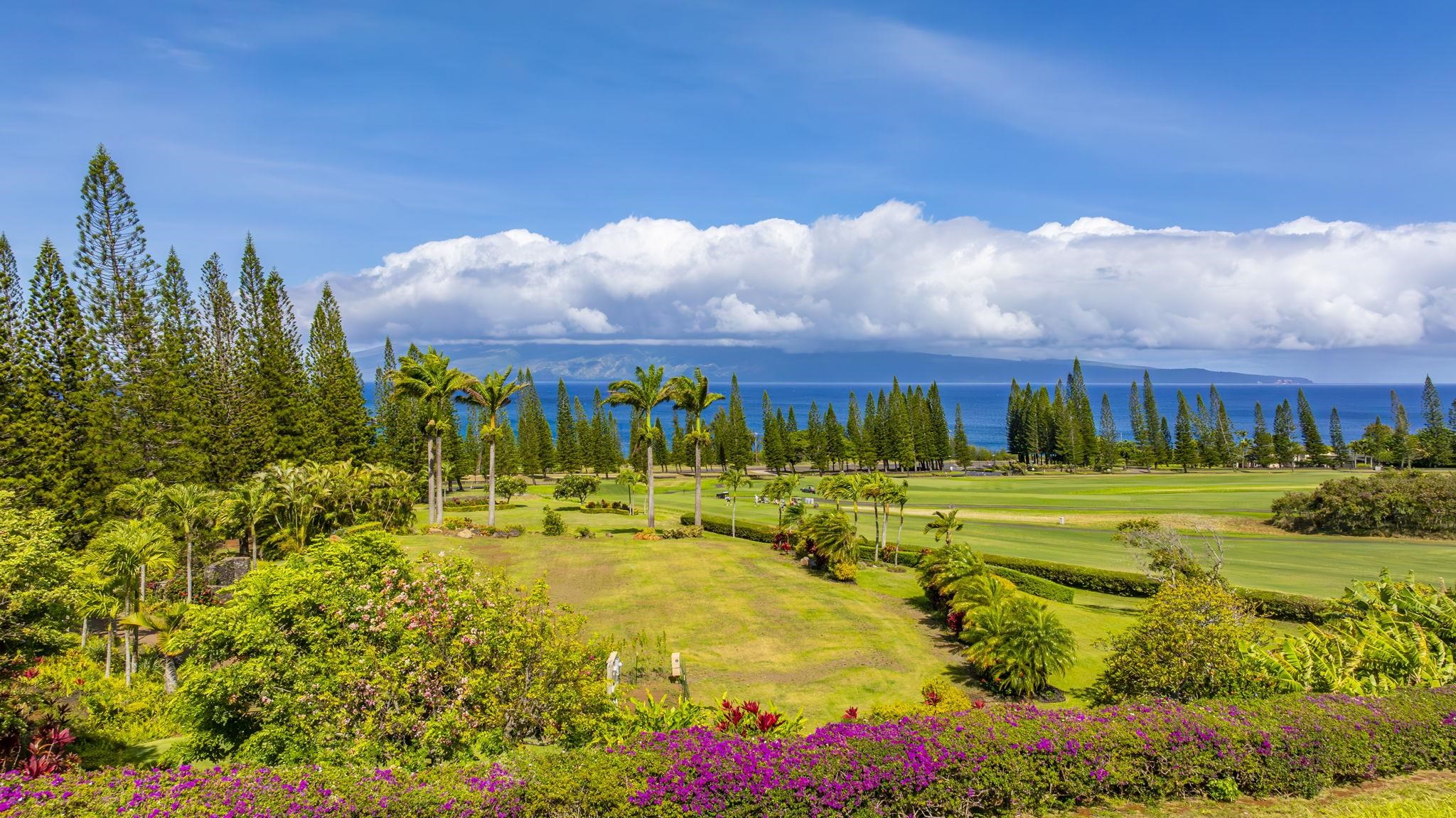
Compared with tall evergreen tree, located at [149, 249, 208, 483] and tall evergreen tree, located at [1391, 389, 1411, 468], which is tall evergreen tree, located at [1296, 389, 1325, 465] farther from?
tall evergreen tree, located at [149, 249, 208, 483]

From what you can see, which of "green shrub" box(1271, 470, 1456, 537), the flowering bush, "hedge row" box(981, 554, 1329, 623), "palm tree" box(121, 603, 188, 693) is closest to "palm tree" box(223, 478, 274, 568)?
"palm tree" box(121, 603, 188, 693)

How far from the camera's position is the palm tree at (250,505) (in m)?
29.7

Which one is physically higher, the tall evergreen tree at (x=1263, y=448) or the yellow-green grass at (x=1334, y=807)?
the yellow-green grass at (x=1334, y=807)

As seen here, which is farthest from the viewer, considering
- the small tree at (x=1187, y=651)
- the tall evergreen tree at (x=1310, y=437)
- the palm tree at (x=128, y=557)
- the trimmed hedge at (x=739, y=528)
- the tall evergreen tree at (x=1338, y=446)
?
the tall evergreen tree at (x=1338, y=446)

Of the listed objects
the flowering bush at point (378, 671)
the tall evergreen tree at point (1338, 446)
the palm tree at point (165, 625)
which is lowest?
the tall evergreen tree at point (1338, 446)

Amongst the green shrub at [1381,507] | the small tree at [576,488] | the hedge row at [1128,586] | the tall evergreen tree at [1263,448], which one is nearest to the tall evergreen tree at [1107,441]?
the tall evergreen tree at [1263,448]

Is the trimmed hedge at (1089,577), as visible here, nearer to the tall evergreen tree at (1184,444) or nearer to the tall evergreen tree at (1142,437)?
the tall evergreen tree at (1184,444)

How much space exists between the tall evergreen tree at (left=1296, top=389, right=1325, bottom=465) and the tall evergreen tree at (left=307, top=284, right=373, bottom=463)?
392ft

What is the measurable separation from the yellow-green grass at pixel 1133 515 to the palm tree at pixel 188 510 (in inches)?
1024

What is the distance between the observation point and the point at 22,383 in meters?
30.6

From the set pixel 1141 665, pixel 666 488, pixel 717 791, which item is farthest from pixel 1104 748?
pixel 666 488

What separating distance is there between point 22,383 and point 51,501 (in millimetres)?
5438

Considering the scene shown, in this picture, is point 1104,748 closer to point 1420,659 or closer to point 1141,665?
point 1141,665

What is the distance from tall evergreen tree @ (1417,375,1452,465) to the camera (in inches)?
3435
